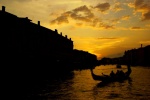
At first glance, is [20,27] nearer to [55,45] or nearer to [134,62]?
[55,45]

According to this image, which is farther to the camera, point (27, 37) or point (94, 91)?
point (27, 37)

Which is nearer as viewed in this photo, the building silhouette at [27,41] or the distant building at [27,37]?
the building silhouette at [27,41]

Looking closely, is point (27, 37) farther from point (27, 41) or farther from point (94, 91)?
point (94, 91)

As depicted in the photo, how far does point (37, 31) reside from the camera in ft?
159

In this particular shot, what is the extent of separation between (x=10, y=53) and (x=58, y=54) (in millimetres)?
23578

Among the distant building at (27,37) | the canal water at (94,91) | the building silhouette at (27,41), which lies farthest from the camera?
the distant building at (27,37)

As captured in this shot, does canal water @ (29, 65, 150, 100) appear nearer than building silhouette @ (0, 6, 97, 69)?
Yes

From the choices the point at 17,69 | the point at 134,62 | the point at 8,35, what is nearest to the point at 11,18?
the point at 8,35

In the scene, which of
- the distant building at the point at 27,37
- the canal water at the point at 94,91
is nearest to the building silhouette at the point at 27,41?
the distant building at the point at 27,37

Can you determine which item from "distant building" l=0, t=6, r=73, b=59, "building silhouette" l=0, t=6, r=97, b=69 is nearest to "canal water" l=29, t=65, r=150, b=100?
"building silhouette" l=0, t=6, r=97, b=69

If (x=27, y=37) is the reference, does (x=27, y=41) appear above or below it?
below

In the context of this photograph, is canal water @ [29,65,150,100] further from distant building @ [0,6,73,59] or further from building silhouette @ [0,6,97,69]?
distant building @ [0,6,73,59]

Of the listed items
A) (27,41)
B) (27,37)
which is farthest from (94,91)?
(27,37)

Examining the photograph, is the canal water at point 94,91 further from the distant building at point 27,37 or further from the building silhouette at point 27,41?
the distant building at point 27,37
